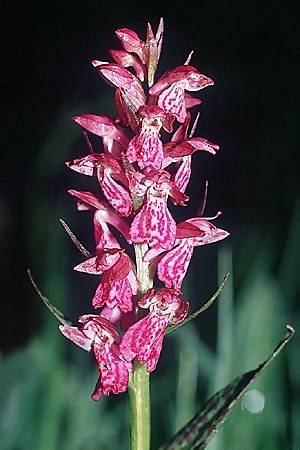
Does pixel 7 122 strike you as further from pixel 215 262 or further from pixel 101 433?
pixel 101 433

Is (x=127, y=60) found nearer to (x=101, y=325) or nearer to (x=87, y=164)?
(x=87, y=164)

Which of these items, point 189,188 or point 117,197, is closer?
point 117,197

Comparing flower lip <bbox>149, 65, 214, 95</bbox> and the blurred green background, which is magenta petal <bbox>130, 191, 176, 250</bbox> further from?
the blurred green background

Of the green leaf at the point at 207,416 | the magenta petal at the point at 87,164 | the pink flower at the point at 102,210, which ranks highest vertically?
the magenta petal at the point at 87,164

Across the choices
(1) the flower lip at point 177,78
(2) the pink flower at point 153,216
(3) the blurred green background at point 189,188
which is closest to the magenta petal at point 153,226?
(2) the pink flower at point 153,216

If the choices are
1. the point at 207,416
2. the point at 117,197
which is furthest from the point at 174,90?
the point at 207,416

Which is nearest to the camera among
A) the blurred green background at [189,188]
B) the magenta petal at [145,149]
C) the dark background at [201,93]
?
the magenta petal at [145,149]

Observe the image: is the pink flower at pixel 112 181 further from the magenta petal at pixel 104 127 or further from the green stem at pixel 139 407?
the green stem at pixel 139 407
